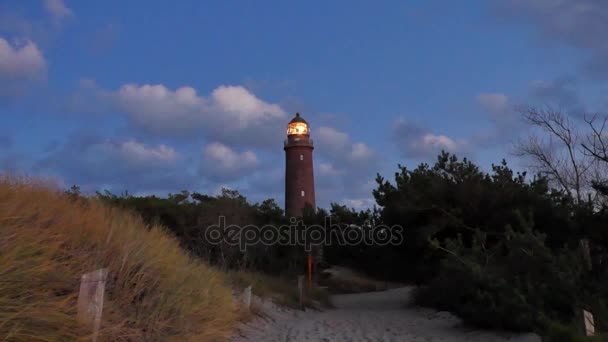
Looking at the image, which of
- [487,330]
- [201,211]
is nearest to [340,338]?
[487,330]

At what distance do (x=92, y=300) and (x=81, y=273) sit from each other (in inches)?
27.1

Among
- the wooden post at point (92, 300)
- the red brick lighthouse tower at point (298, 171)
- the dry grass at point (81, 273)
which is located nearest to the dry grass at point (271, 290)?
the dry grass at point (81, 273)

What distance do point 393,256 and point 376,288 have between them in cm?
1065

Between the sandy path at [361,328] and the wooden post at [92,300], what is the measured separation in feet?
13.6

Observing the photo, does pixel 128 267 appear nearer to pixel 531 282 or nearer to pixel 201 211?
pixel 531 282

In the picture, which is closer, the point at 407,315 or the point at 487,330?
the point at 487,330

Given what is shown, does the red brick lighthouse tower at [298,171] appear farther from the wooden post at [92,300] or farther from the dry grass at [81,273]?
the wooden post at [92,300]

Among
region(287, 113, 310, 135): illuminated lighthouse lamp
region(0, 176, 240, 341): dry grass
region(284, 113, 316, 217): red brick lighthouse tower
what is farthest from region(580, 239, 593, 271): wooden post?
region(287, 113, 310, 135): illuminated lighthouse lamp

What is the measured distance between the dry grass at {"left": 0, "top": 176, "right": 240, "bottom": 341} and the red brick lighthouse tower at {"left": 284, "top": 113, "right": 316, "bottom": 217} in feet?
93.2

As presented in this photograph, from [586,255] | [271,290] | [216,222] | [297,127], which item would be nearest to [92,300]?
[586,255]

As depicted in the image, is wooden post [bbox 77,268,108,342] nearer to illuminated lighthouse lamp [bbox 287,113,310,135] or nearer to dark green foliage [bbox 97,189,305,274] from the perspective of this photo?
dark green foliage [bbox 97,189,305,274]

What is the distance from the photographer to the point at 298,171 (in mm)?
35781

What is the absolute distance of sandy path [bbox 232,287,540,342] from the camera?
9336 millimetres

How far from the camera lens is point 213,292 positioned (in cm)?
691
